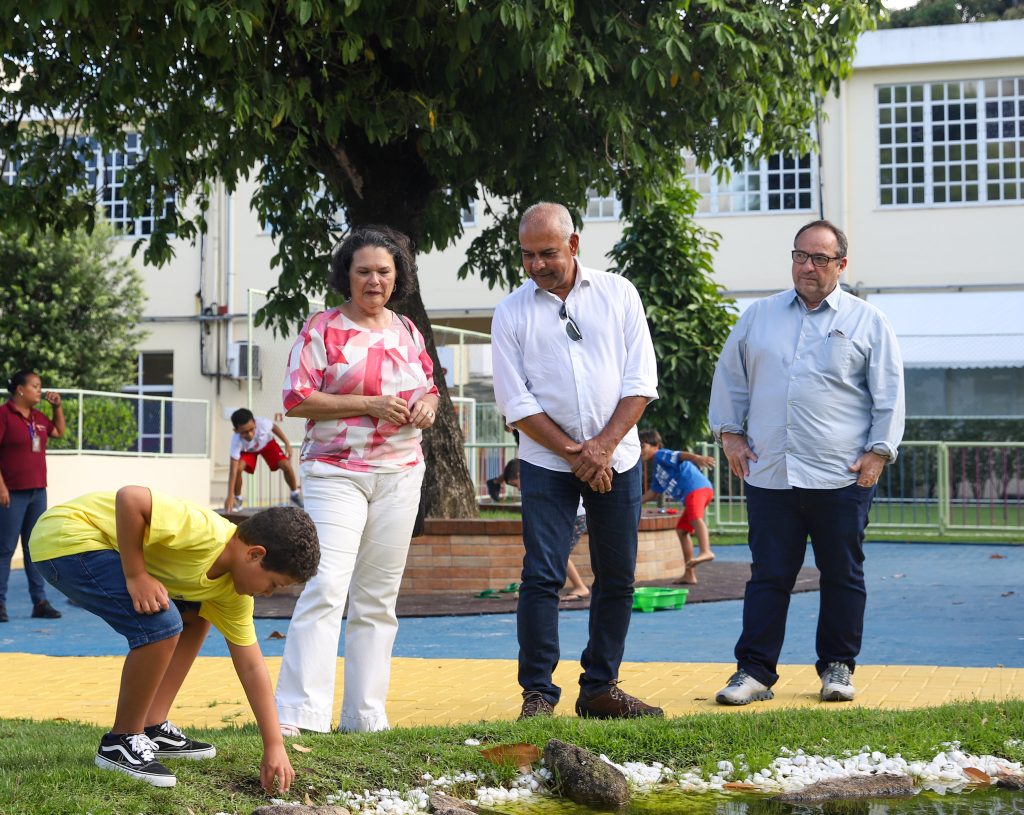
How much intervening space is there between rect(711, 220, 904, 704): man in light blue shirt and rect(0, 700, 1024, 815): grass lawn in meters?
0.90

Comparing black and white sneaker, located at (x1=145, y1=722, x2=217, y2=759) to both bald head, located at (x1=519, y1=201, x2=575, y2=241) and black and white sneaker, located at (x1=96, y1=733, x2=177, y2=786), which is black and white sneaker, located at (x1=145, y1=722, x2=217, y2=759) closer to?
black and white sneaker, located at (x1=96, y1=733, x2=177, y2=786)

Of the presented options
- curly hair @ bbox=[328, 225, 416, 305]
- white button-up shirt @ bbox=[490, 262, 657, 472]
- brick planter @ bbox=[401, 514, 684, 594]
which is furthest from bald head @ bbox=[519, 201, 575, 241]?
brick planter @ bbox=[401, 514, 684, 594]

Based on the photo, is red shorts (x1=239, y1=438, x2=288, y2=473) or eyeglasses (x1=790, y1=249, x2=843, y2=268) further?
red shorts (x1=239, y1=438, x2=288, y2=473)

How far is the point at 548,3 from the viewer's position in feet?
30.2

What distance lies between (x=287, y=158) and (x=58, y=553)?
671 centimetres

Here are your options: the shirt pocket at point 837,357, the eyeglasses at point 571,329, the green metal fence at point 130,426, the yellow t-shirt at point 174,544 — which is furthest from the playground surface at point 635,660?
the green metal fence at point 130,426

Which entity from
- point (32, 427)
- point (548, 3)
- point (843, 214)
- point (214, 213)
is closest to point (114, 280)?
point (214, 213)

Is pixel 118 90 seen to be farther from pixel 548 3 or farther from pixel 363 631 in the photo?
pixel 363 631

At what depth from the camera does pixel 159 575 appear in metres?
4.29

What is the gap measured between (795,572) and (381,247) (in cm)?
250

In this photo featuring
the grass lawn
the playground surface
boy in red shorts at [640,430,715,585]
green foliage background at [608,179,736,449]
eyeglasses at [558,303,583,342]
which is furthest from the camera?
green foliage background at [608,179,736,449]

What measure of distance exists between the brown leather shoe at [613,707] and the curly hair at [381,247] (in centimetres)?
183

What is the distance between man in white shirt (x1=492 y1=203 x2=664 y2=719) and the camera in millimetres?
5625

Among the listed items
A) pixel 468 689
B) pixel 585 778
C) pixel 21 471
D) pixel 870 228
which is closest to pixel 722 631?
pixel 468 689
